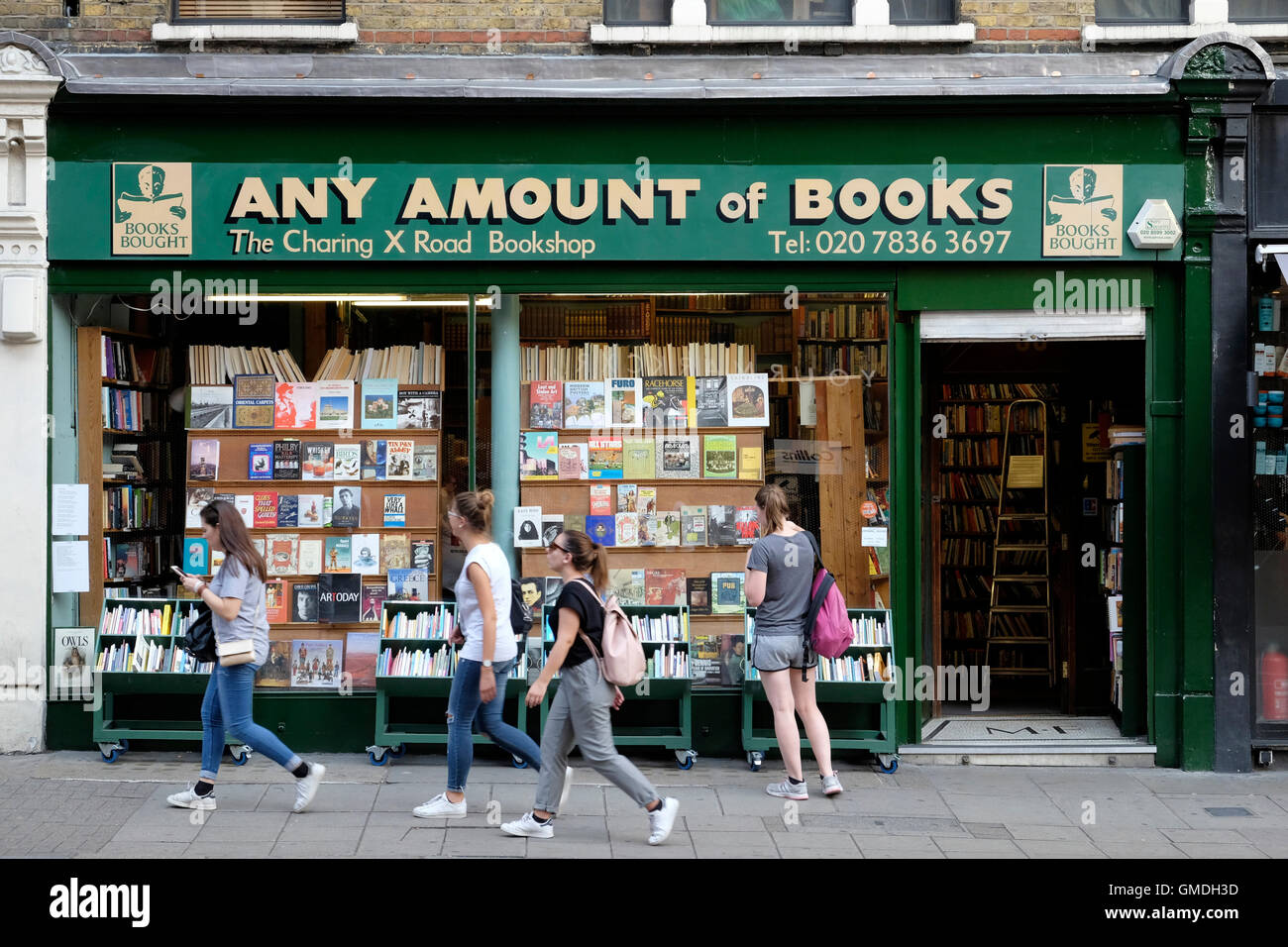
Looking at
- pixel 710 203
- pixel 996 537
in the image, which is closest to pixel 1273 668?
pixel 996 537

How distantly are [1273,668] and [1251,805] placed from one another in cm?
140

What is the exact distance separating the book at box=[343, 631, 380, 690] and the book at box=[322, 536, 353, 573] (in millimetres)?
495

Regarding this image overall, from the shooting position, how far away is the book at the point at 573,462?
9.95m

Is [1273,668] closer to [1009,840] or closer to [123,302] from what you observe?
[1009,840]

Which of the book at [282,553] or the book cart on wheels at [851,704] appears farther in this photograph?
the book at [282,553]

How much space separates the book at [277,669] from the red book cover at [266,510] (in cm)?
87

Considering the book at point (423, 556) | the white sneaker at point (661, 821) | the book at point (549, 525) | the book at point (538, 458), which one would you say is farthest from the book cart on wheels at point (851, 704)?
the book at point (423, 556)

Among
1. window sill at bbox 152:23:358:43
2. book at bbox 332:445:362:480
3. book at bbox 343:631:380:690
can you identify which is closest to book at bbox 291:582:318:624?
book at bbox 343:631:380:690

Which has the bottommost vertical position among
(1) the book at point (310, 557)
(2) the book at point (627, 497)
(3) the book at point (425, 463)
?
(1) the book at point (310, 557)

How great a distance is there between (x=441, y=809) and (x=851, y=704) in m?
3.19

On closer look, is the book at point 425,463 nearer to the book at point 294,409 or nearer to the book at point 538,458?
the book at point 538,458

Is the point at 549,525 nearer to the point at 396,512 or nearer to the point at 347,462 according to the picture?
the point at 396,512

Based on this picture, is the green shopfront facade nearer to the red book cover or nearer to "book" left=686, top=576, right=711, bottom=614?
"book" left=686, top=576, right=711, bottom=614

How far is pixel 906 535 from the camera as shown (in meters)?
9.70
